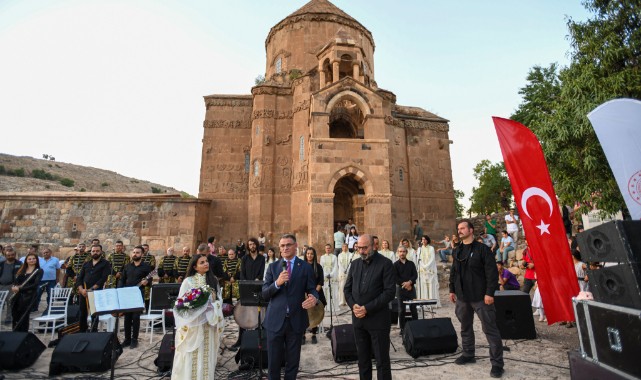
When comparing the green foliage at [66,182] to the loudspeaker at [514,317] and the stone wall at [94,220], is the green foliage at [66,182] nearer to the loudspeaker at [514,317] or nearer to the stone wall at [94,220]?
the stone wall at [94,220]

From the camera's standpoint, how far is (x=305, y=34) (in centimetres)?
2156

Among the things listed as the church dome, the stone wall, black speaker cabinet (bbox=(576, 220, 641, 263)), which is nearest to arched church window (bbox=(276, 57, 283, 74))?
the church dome

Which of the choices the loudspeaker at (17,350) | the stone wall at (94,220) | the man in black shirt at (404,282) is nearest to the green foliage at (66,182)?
the stone wall at (94,220)

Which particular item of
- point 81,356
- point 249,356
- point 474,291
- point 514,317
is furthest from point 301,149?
point 81,356

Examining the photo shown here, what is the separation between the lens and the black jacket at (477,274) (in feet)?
15.8

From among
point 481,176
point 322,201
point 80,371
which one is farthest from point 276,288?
point 481,176

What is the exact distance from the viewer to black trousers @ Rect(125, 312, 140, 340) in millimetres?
6516

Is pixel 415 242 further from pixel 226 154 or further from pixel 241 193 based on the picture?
pixel 226 154

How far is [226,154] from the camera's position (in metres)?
19.6

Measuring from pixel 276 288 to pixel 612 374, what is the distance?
3.21 metres

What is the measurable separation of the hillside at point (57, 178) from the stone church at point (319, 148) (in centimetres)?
1767

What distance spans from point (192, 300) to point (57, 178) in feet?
174

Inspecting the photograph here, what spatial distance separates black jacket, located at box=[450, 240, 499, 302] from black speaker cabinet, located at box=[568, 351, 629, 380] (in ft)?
6.23

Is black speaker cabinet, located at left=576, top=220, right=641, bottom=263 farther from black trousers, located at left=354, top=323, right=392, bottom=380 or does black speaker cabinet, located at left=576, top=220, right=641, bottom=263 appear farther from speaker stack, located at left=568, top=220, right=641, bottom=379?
black trousers, located at left=354, top=323, right=392, bottom=380
